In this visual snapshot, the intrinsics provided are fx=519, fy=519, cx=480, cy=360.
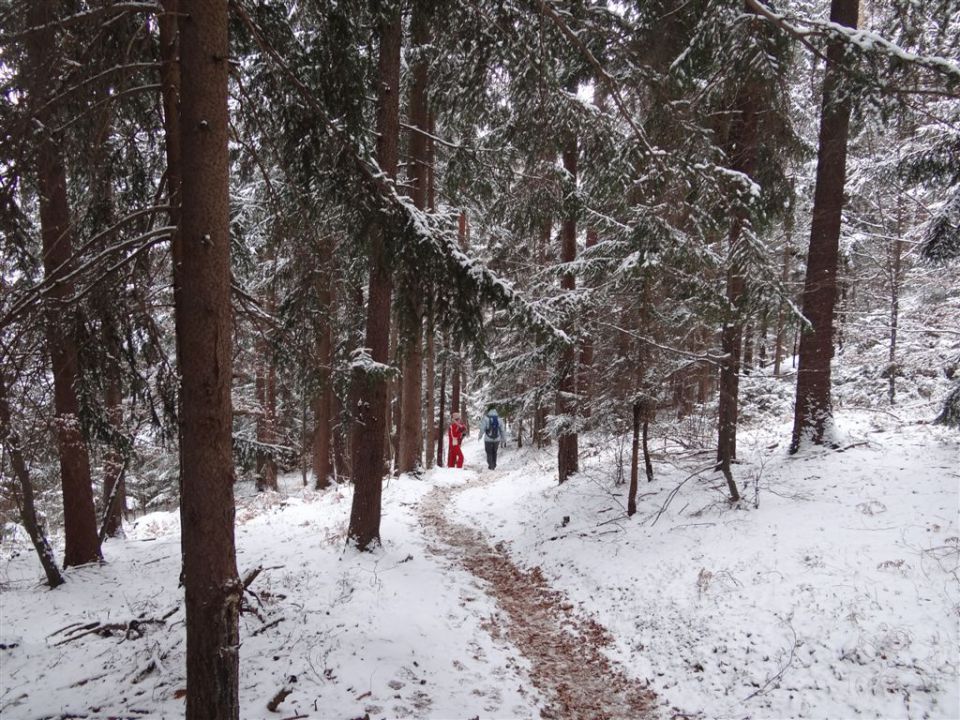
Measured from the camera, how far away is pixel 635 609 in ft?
21.2

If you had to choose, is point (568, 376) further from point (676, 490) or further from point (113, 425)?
point (113, 425)

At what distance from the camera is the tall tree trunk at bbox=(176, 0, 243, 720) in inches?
145

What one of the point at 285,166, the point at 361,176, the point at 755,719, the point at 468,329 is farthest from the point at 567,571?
the point at 285,166

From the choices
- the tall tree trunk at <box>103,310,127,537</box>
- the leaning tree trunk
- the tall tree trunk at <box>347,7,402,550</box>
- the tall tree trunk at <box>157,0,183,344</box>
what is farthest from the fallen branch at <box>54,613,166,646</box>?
the leaning tree trunk

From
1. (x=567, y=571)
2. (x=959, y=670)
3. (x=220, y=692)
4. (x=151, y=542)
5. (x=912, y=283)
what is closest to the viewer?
(x=220, y=692)

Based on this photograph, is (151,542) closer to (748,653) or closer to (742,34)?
(748,653)

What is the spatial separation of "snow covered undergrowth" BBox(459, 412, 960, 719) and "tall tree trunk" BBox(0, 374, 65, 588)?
647cm

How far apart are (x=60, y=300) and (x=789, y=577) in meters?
7.88

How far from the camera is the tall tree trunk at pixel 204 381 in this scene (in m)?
3.69

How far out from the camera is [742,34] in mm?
4785

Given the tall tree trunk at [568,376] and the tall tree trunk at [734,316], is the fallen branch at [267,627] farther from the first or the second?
the tall tree trunk at [734,316]

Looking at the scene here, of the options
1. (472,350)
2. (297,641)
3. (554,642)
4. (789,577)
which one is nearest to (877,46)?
(472,350)

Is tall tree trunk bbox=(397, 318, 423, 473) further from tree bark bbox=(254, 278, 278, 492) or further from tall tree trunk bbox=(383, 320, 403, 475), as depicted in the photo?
tree bark bbox=(254, 278, 278, 492)

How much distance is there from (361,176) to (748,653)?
6.29m
